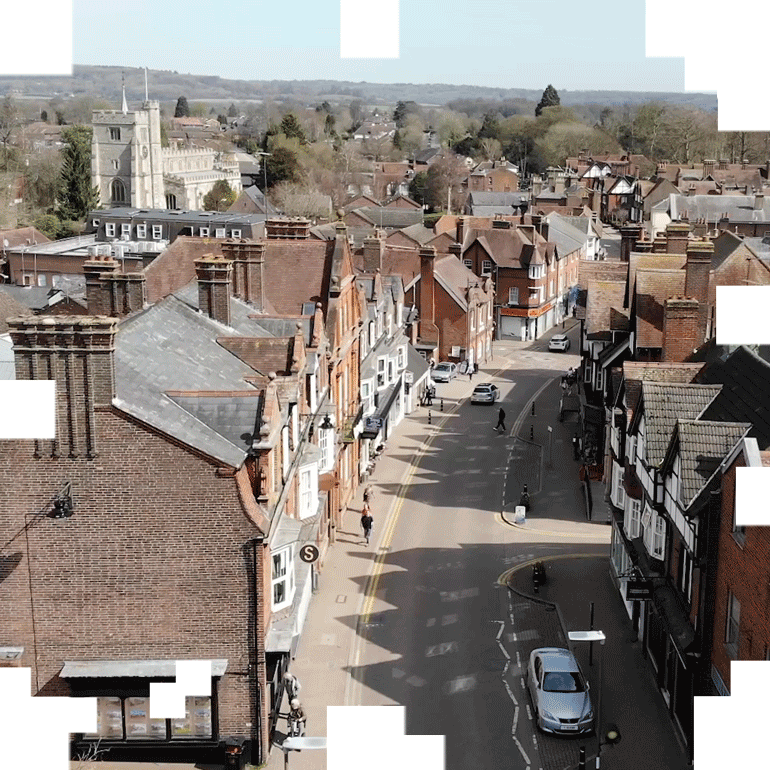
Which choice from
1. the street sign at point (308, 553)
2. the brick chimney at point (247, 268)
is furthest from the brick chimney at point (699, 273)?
the street sign at point (308, 553)

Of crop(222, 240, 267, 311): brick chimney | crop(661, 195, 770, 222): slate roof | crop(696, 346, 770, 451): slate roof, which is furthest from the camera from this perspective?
crop(661, 195, 770, 222): slate roof

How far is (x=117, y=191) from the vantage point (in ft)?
365

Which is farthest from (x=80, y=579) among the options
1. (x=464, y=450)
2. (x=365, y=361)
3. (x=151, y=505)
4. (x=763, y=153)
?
(x=763, y=153)

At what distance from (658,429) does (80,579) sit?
13.2 m

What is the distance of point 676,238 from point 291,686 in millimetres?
28058

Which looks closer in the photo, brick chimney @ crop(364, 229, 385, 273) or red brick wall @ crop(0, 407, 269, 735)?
red brick wall @ crop(0, 407, 269, 735)

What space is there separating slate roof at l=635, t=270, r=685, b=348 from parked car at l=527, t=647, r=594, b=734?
14.0 meters

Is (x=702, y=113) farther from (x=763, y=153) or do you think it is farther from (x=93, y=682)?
(x=93, y=682)

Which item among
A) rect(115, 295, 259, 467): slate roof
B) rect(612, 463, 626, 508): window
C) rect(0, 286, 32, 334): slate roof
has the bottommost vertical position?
rect(612, 463, 626, 508): window

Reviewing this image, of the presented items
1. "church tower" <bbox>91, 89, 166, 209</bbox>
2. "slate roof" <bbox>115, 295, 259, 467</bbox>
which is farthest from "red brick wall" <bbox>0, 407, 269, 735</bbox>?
"church tower" <bbox>91, 89, 166, 209</bbox>

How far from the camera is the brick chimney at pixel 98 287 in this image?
28141 mm

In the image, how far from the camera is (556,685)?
23281mm

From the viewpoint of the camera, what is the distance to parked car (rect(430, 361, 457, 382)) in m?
60.2

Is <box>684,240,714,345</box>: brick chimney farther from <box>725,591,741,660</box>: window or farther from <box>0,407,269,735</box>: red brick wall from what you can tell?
<box>0,407,269,735</box>: red brick wall
